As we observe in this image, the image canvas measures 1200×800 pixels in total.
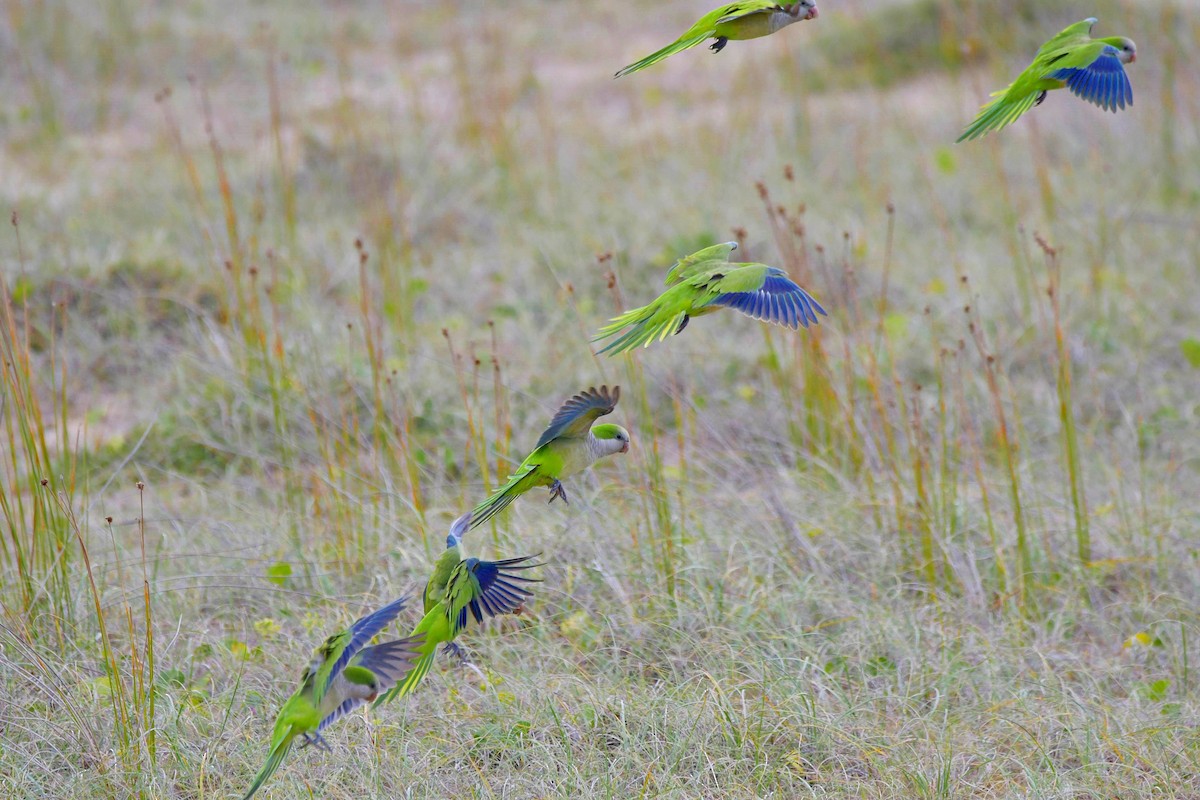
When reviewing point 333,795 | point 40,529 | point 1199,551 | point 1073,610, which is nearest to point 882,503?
point 1073,610

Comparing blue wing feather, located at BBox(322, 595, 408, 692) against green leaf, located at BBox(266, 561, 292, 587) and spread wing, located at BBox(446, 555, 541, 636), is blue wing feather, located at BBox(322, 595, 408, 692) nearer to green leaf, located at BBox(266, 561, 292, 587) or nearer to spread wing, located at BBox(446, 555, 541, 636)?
spread wing, located at BBox(446, 555, 541, 636)

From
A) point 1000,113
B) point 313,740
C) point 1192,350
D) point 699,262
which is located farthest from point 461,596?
point 1192,350

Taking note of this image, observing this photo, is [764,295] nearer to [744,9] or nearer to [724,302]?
[724,302]

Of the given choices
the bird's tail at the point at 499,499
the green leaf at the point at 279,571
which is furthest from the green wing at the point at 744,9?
the green leaf at the point at 279,571

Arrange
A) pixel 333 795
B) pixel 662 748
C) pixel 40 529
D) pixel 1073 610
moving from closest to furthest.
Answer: pixel 333 795 → pixel 662 748 → pixel 40 529 → pixel 1073 610

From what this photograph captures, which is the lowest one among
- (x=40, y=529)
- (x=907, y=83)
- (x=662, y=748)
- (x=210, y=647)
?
(x=662, y=748)

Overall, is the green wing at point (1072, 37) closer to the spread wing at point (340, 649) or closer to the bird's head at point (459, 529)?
the bird's head at point (459, 529)

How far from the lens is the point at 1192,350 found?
4.18m

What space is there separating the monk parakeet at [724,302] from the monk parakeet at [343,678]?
0.47 metres

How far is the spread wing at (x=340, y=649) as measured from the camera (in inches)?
61.6

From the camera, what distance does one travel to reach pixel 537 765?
7.16 feet

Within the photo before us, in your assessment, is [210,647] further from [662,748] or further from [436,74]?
[436,74]

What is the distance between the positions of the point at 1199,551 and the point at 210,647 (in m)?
2.32

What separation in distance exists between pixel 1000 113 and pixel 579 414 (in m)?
0.79
